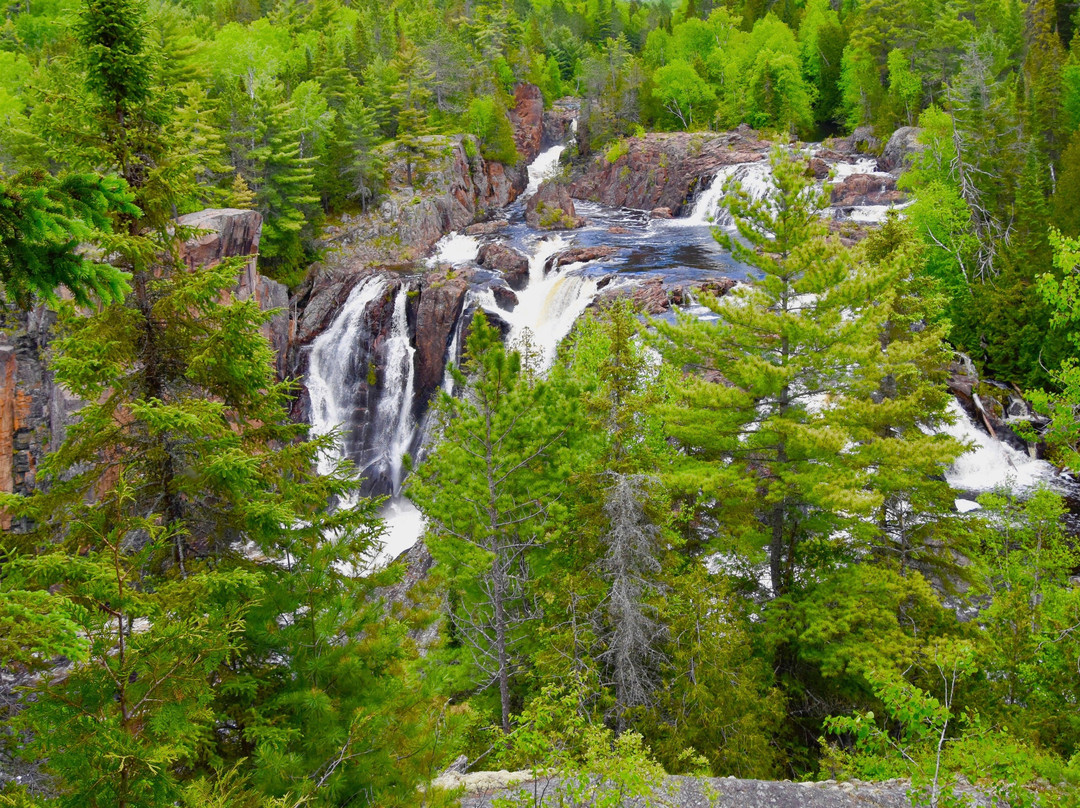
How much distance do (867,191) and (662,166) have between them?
55.6ft

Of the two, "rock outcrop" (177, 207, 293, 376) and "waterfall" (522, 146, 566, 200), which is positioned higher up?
"waterfall" (522, 146, 566, 200)

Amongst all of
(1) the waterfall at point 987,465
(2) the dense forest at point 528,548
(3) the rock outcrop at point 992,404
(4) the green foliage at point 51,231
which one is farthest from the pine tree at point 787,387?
(3) the rock outcrop at point 992,404

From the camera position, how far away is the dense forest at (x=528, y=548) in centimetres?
443

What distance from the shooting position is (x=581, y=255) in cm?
3469

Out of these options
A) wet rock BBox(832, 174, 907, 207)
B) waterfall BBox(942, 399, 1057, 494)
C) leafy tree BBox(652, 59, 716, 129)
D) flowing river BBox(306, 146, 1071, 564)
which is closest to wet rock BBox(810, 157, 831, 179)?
wet rock BBox(832, 174, 907, 207)

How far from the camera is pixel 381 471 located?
28875 millimetres

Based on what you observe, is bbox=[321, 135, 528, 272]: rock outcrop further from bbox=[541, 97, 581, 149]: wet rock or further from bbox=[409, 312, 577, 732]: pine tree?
bbox=[409, 312, 577, 732]: pine tree

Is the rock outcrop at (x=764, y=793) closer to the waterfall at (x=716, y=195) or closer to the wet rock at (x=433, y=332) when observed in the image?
the wet rock at (x=433, y=332)

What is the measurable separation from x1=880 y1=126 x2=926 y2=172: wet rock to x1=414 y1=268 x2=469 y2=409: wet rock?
31480 millimetres

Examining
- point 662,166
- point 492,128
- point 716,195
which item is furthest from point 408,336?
point 662,166

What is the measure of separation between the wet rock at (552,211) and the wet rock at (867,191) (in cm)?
1720

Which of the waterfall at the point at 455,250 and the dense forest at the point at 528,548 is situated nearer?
the dense forest at the point at 528,548

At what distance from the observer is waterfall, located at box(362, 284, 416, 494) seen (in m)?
29.0

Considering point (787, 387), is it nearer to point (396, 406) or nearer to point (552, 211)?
point (396, 406)
